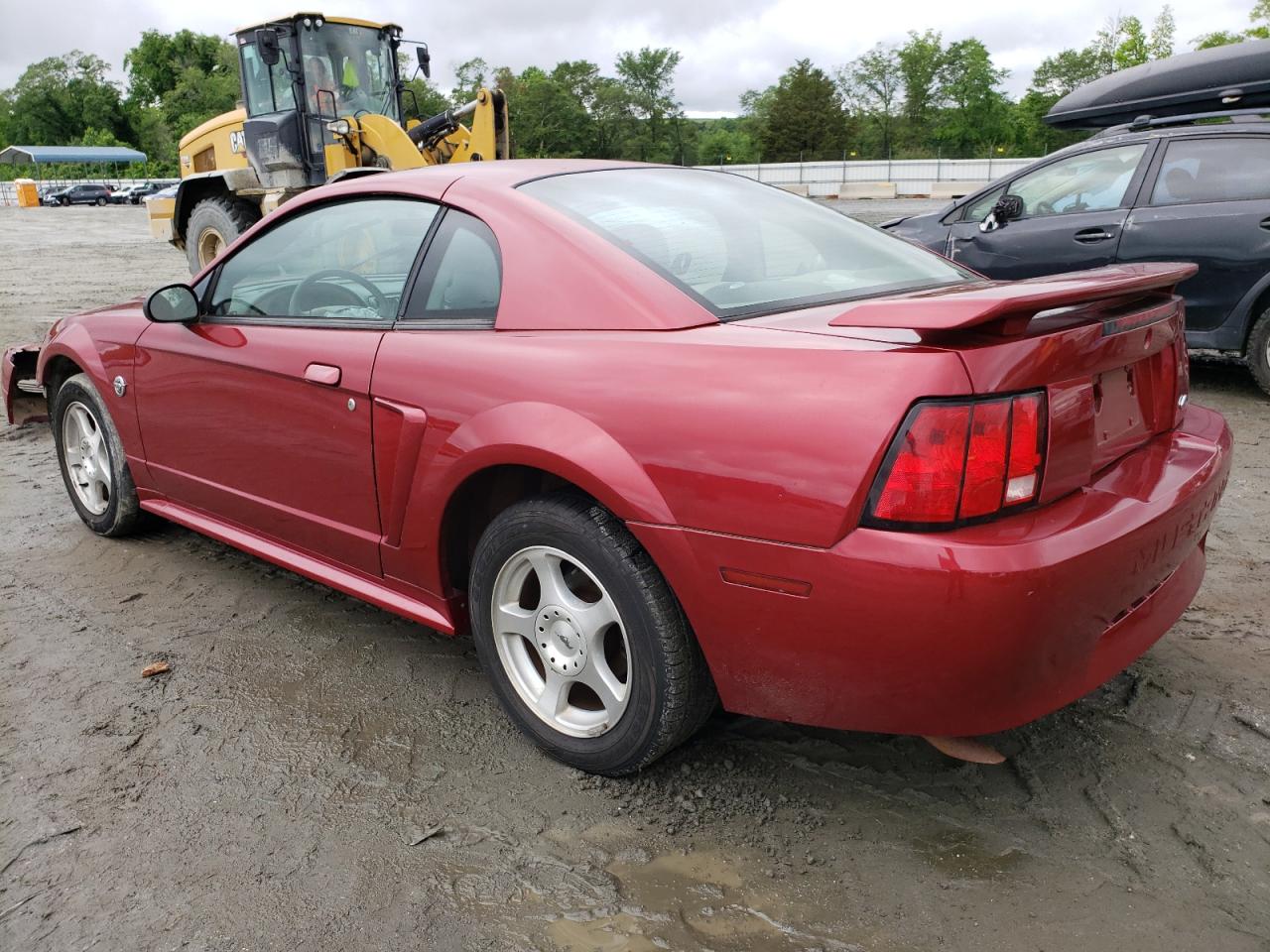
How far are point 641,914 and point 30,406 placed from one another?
4.85 meters

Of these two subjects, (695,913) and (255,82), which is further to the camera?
(255,82)

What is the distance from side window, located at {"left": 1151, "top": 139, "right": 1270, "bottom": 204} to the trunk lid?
4376mm

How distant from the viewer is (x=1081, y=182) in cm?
671

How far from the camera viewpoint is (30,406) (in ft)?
18.2

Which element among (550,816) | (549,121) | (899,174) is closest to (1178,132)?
(550,816)

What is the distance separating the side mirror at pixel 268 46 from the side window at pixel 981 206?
25.3 feet

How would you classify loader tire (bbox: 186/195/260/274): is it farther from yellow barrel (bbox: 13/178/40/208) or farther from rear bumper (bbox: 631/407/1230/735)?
yellow barrel (bbox: 13/178/40/208)

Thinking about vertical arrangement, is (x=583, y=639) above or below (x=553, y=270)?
below

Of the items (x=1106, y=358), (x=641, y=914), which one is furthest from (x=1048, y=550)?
(x=641, y=914)

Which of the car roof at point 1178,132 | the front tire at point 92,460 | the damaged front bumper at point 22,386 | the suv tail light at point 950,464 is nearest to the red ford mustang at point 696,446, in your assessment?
the suv tail light at point 950,464

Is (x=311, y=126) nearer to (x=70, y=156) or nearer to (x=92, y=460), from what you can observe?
(x=92, y=460)

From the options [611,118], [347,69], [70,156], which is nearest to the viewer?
[347,69]

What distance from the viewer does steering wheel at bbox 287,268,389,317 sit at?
296 cm

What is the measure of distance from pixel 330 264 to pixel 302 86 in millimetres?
9415
